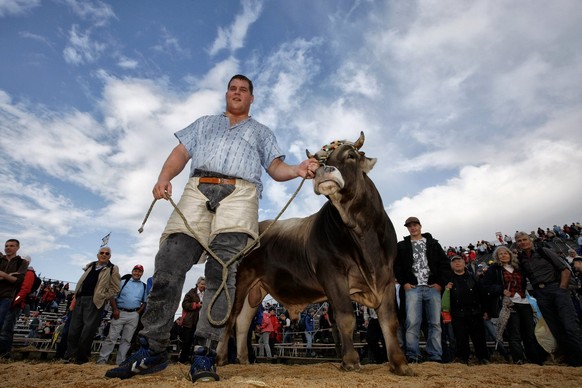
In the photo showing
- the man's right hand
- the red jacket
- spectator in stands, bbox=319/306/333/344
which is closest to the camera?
the man's right hand

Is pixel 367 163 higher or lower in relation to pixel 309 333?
higher

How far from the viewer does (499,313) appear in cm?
719

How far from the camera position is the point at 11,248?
7.45m

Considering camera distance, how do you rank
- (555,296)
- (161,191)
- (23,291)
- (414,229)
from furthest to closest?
1. (23,291)
2. (414,229)
3. (555,296)
4. (161,191)

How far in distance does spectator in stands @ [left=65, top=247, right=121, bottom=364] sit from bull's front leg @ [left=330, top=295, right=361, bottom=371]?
573 cm

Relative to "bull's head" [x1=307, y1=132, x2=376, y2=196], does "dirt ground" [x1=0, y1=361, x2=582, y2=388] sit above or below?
below

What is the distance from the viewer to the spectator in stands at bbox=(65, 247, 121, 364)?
23.6 feet

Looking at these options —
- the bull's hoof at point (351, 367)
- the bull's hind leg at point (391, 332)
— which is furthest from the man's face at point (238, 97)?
the bull's hoof at point (351, 367)

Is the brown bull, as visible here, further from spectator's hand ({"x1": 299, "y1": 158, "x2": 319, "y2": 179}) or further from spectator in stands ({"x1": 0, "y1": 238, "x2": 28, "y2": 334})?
spectator in stands ({"x1": 0, "y1": 238, "x2": 28, "y2": 334})

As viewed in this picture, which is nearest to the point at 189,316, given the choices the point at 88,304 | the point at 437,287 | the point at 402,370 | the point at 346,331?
the point at 88,304

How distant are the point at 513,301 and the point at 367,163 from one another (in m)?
4.64

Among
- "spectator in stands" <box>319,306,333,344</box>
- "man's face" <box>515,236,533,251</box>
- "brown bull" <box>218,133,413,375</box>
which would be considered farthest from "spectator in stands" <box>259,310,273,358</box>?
"man's face" <box>515,236,533,251</box>

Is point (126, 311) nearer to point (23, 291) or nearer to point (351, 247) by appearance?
point (23, 291)

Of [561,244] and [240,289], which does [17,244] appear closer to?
[240,289]
